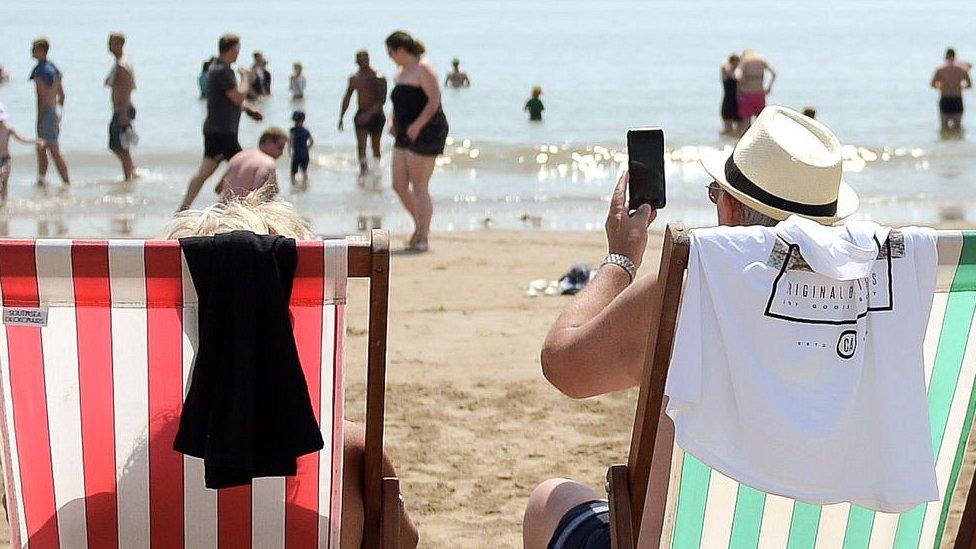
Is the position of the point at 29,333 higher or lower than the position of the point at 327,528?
higher

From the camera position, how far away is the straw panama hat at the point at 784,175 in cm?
218

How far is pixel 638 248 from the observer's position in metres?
2.30

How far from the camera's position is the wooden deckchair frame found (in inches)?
81.4

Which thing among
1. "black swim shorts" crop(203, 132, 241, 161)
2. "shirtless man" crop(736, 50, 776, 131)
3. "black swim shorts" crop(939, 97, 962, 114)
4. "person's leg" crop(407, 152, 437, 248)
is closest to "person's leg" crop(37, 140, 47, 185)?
"black swim shorts" crop(203, 132, 241, 161)

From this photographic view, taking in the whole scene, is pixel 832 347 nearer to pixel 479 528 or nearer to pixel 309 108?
pixel 479 528

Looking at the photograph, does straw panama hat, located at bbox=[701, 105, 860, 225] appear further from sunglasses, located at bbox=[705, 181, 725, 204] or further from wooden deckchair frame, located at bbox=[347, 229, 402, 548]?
wooden deckchair frame, located at bbox=[347, 229, 402, 548]

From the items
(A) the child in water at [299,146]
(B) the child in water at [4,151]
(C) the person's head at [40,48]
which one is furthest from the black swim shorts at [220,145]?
(A) the child in water at [299,146]

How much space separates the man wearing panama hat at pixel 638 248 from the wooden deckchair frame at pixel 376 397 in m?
0.29

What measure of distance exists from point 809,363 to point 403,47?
6354mm

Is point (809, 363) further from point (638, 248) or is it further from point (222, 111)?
point (222, 111)

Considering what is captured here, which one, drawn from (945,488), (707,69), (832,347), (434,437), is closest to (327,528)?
(832,347)

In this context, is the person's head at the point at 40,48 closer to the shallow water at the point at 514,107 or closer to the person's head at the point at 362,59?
the shallow water at the point at 514,107

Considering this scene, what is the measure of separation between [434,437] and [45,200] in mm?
9248

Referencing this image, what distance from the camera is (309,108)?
23.8 meters
